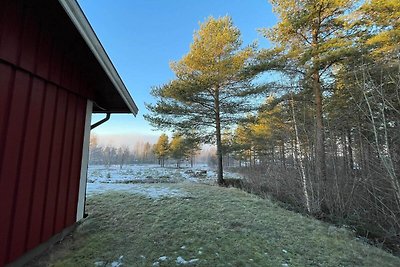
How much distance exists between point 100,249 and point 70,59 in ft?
9.34

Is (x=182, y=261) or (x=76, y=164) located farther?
(x=76, y=164)

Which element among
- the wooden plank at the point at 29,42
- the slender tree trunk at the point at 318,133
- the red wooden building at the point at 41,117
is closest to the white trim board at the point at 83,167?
the red wooden building at the point at 41,117

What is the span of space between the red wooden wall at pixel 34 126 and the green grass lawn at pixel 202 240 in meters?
0.52

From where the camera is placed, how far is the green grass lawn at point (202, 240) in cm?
299

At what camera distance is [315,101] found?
876 cm

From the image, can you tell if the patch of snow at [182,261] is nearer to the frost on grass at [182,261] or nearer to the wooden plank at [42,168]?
the frost on grass at [182,261]

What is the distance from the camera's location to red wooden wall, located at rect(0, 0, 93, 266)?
2336 millimetres

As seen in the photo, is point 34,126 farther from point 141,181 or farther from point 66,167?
point 141,181

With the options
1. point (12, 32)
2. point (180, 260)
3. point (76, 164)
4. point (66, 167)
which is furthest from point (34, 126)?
point (180, 260)

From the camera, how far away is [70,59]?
3412mm

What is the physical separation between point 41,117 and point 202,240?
9.58 feet

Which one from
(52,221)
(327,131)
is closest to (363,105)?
(327,131)

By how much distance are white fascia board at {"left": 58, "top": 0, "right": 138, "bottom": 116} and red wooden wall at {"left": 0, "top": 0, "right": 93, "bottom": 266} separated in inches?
17.9

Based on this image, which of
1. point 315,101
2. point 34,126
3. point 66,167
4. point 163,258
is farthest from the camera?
point 315,101
